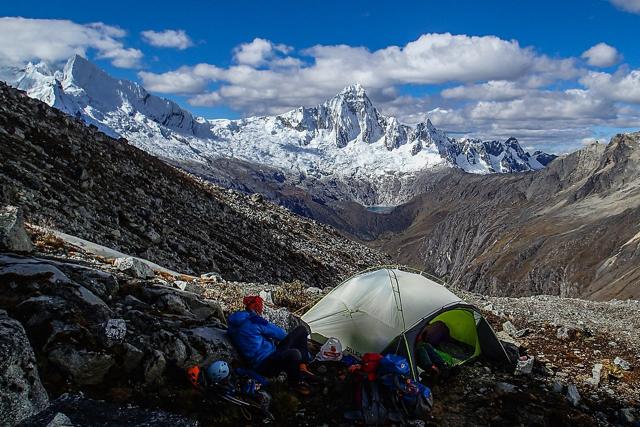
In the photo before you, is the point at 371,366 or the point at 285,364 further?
the point at 285,364

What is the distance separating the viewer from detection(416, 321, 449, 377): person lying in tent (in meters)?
14.4

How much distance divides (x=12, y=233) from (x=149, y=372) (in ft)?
21.5

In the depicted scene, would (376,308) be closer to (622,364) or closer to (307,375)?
(307,375)

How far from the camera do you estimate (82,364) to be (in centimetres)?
944

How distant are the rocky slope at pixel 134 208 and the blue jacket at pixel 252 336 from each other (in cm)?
1512

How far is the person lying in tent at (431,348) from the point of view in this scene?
14.4 metres

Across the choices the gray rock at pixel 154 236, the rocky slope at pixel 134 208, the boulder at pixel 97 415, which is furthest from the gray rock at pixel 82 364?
the gray rock at pixel 154 236

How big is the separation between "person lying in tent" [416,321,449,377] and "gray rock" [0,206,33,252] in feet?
38.3

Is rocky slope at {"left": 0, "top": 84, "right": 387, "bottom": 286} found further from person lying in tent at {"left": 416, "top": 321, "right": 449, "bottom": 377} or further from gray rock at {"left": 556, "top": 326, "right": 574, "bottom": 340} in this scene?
gray rock at {"left": 556, "top": 326, "right": 574, "bottom": 340}

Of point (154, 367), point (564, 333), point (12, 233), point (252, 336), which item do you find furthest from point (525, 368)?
point (12, 233)

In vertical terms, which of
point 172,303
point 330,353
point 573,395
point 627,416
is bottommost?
point 627,416

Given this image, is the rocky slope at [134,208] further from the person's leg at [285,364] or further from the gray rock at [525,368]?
the gray rock at [525,368]

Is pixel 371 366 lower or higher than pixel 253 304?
lower

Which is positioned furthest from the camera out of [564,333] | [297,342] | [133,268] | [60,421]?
[564,333]
